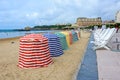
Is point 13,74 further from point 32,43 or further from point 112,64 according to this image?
point 112,64

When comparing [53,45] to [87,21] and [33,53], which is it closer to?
[33,53]

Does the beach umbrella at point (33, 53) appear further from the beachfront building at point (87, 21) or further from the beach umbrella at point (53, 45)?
the beachfront building at point (87, 21)

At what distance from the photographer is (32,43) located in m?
5.88

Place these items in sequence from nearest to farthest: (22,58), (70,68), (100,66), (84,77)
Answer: (84,77) → (100,66) → (70,68) → (22,58)

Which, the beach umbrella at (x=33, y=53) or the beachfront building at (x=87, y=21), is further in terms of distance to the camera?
the beachfront building at (x=87, y=21)

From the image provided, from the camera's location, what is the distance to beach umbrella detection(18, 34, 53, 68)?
582 centimetres

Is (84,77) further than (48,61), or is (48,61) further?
(48,61)

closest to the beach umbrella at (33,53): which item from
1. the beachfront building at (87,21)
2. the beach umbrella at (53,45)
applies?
the beach umbrella at (53,45)

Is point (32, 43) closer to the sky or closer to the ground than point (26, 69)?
closer to the sky

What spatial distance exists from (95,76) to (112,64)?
3.96ft

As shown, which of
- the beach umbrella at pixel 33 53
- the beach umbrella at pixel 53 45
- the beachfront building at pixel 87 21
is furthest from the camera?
the beachfront building at pixel 87 21

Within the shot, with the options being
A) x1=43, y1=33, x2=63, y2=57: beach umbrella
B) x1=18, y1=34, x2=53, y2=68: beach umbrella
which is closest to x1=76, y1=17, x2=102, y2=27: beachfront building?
x1=43, y1=33, x2=63, y2=57: beach umbrella

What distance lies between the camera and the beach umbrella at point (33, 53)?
5.82 m

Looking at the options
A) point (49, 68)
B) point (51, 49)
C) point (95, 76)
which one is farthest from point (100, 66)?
point (51, 49)
